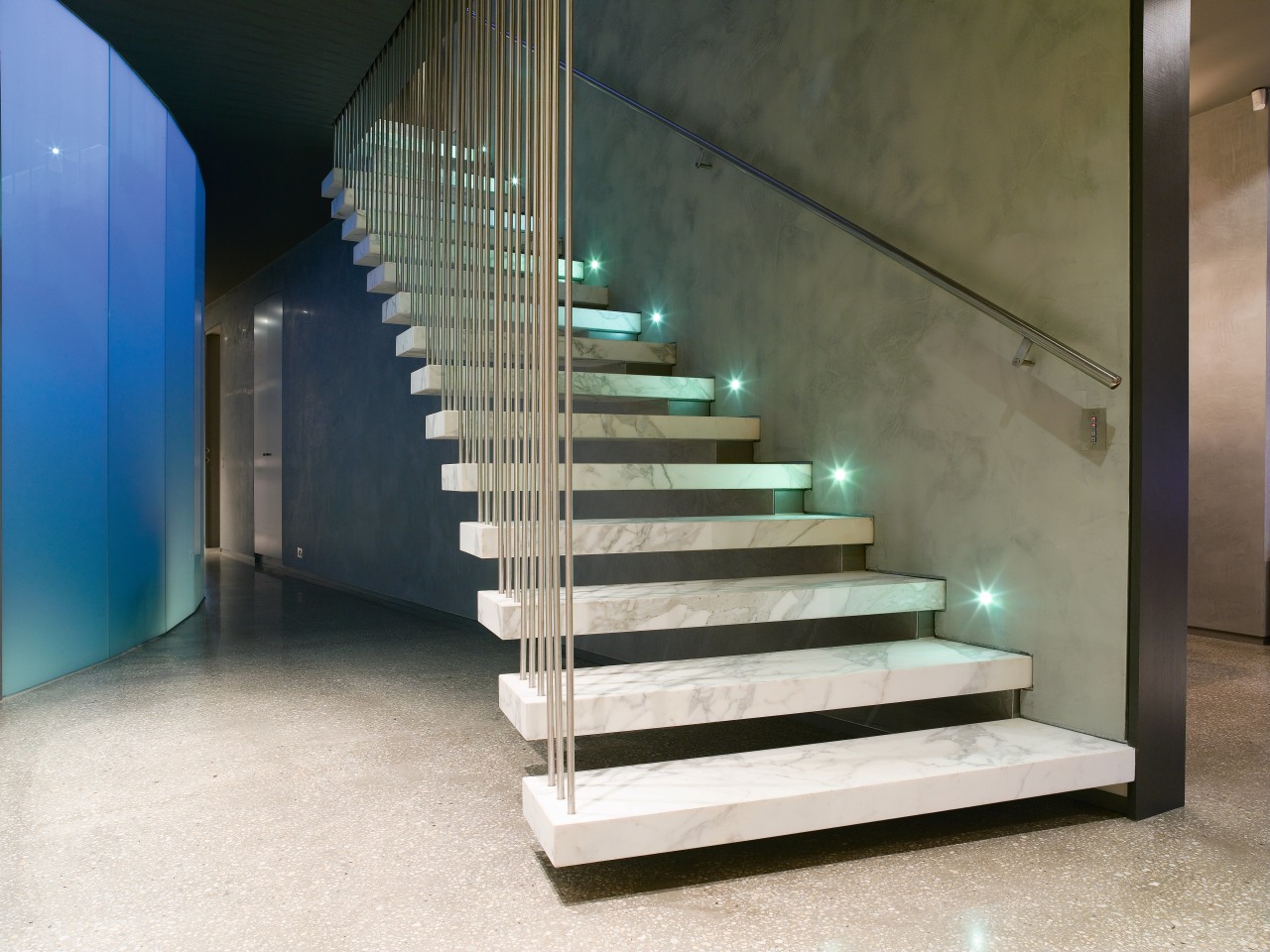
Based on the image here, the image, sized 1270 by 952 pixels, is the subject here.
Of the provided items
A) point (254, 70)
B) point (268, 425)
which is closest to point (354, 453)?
point (268, 425)

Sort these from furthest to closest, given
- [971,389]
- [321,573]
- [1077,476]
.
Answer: [321,573] < [971,389] < [1077,476]

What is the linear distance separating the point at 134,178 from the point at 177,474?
1.53m

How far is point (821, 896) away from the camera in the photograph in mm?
1776

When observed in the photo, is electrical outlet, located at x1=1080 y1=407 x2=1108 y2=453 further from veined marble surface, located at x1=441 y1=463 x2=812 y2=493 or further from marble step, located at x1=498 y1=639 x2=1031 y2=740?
veined marble surface, located at x1=441 y1=463 x2=812 y2=493

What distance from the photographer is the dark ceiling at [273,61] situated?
4.25 metres

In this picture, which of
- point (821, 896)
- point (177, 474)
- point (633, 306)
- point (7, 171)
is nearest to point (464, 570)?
point (177, 474)

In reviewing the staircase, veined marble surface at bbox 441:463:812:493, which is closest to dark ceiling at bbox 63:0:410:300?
the staircase

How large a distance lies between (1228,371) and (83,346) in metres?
5.51

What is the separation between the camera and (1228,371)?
15.6 feet

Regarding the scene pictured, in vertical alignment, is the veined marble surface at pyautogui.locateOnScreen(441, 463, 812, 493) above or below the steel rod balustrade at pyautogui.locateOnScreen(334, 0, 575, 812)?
below

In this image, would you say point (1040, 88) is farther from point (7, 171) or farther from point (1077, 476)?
point (7, 171)

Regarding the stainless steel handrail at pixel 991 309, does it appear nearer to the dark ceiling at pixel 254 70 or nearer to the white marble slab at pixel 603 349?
the white marble slab at pixel 603 349

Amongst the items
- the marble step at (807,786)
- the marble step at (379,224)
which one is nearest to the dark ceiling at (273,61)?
the marble step at (379,224)

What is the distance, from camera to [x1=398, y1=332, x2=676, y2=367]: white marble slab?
11.7ft
